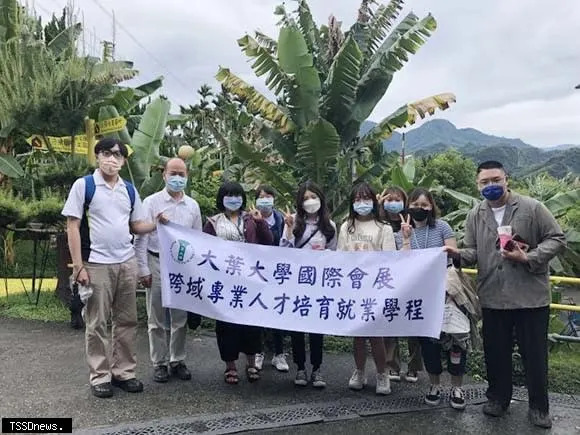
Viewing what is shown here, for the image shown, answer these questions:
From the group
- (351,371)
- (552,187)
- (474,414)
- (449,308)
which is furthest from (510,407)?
(552,187)

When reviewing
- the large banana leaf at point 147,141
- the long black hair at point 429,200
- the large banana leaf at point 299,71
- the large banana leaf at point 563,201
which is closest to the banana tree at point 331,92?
the large banana leaf at point 299,71

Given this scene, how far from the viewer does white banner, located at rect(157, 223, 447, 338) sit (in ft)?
13.3

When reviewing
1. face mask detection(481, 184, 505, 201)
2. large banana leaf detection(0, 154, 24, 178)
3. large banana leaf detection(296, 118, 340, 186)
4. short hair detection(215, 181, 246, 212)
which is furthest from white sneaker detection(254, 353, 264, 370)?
large banana leaf detection(0, 154, 24, 178)

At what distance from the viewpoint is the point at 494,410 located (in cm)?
394

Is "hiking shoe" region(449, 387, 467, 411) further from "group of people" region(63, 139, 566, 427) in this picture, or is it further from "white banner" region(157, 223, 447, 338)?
"white banner" region(157, 223, 447, 338)

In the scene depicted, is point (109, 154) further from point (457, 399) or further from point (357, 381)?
point (457, 399)

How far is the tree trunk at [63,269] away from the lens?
7.61 metres

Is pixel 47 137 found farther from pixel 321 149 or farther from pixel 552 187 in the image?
pixel 552 187

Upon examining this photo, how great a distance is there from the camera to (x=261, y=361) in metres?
4.93

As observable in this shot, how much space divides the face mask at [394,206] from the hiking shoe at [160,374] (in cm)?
234

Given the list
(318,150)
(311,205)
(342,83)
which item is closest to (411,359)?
(311,205)

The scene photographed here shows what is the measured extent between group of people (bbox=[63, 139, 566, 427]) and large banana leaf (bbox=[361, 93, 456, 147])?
3.44 metres

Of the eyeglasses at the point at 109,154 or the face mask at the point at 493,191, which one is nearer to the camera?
the face mask at the point at 493,191

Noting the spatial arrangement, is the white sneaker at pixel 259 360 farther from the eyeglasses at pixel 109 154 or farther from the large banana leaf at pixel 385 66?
the large banana leaf at pixel 385 66
